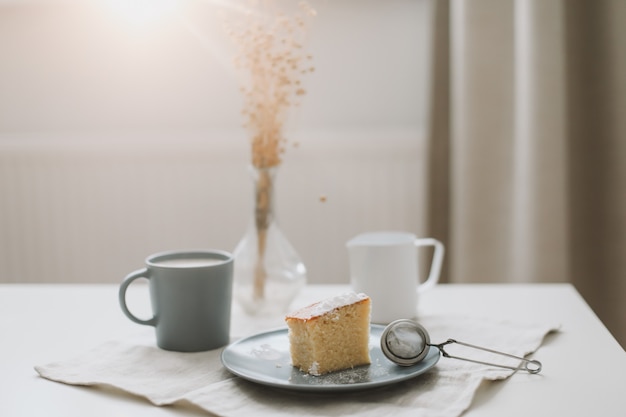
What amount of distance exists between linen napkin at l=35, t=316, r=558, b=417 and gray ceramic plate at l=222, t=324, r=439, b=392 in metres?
0.01

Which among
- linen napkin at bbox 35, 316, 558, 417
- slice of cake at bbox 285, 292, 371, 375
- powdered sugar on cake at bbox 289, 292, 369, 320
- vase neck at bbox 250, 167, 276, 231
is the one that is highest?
vase neck at bbox 250, 167, 276, 231

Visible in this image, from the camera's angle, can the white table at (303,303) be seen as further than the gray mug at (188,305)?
No

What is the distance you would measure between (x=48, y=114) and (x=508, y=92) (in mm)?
1380

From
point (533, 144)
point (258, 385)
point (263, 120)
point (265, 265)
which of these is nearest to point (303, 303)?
point (265, 265)

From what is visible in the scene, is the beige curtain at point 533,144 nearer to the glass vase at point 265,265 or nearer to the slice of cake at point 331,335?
the glass vase at point 265,265

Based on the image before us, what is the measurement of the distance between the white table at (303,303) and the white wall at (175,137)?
0.97m

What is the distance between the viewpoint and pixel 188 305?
920 mm

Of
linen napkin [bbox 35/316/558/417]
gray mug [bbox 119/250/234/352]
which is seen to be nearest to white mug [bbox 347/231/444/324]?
linen napkin [bbox 35/316/558/417]

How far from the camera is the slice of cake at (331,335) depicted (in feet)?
2.59

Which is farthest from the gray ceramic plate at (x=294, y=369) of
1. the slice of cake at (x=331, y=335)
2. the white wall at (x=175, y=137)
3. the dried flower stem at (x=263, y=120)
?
the white wall at (x=175, y=137)

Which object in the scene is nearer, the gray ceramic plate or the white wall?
the gray ceramic plate

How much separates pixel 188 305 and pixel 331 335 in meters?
0.21

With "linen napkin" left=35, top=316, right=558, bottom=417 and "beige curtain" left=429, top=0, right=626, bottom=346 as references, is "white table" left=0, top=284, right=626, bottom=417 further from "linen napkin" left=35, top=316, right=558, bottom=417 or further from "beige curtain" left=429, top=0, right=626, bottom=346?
"beige curtain" left=429, top=0, right=626, bottom=346

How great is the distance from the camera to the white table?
0.73 meters
